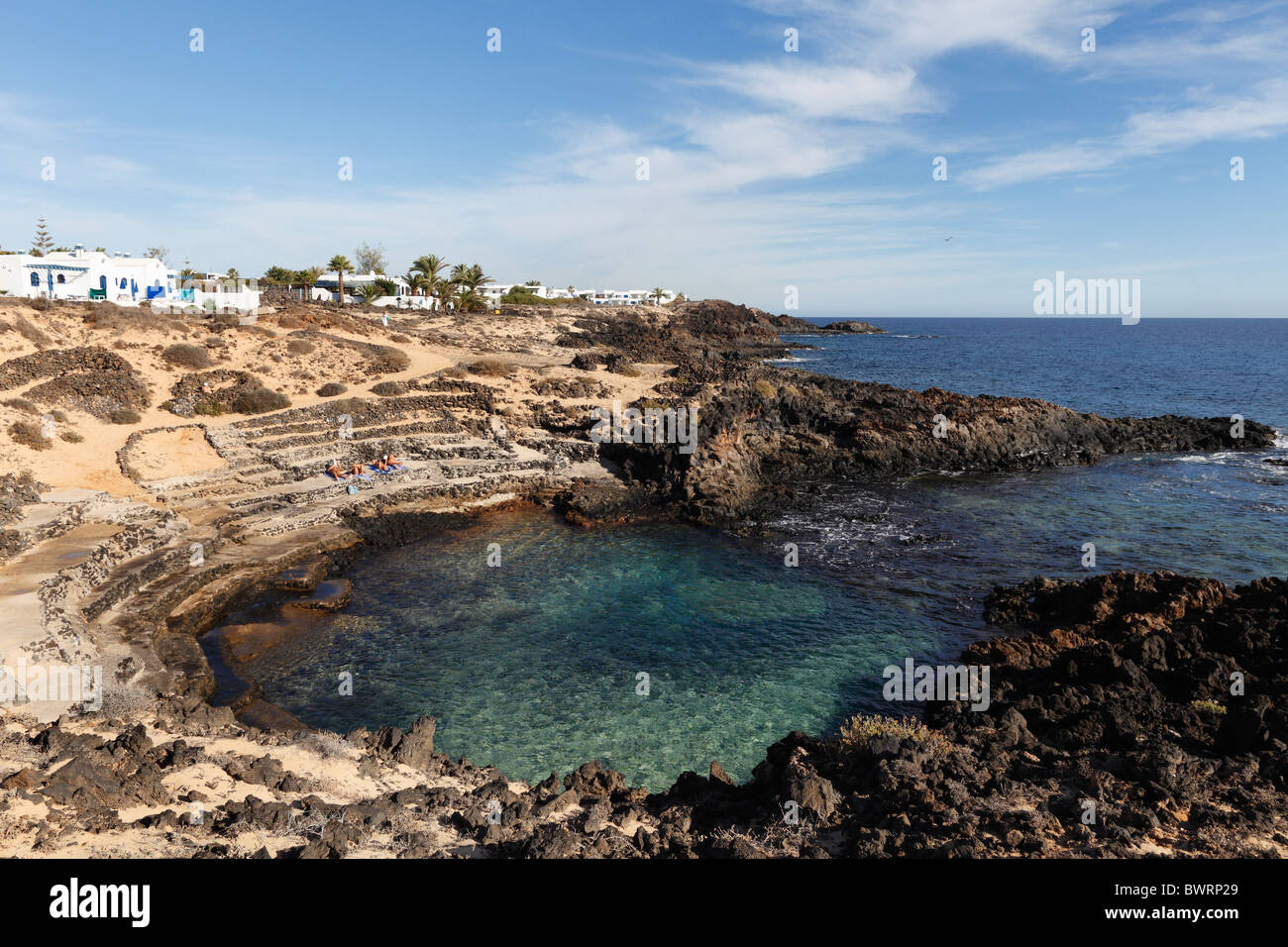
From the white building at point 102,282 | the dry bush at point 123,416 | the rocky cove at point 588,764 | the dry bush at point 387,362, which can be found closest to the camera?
Answer: the rocky cove at point 588,764

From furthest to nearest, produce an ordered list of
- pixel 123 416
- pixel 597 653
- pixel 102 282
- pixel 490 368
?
1. pixel 102 282
2. pixel 490 368
3. pixel 123 416
4. pixel 597 653

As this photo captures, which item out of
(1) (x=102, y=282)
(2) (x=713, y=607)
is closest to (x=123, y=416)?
(2) (x=713, y=607)

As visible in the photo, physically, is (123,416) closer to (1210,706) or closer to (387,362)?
(387,362)

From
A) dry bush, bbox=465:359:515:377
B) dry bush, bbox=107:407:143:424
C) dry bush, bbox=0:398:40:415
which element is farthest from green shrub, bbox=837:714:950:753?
dry bush, bbox=465:359:515:377
